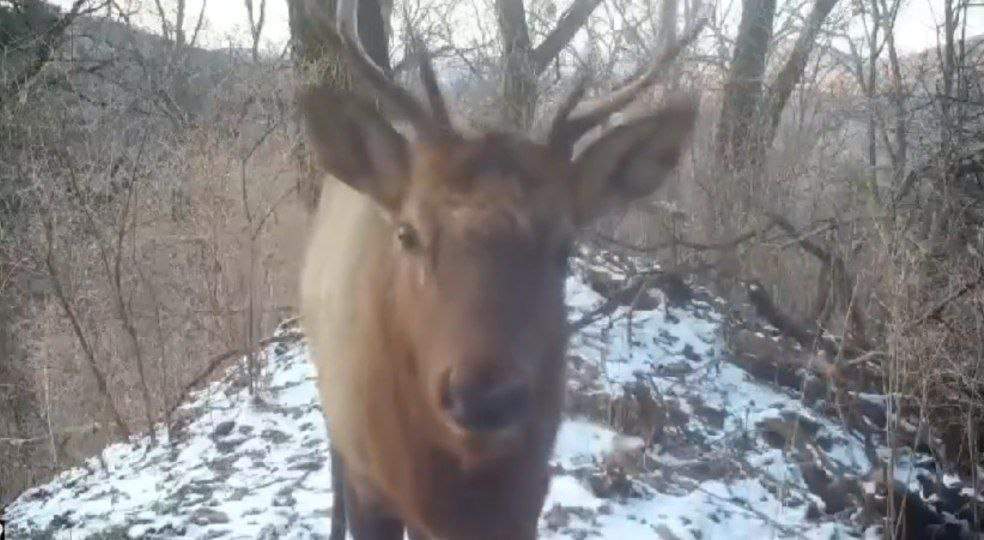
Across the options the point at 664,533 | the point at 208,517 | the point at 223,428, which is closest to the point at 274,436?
the point at 223,428

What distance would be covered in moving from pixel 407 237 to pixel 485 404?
0.75 metres

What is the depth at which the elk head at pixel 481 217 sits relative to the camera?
241 centimetres

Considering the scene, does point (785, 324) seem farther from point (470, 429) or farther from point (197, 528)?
point (470, 429)

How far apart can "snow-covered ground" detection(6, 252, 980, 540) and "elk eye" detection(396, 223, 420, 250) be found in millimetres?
2088

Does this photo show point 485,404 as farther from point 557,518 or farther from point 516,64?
point 516,64

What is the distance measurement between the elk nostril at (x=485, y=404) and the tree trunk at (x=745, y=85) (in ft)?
26.3

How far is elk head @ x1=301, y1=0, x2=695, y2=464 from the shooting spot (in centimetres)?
241

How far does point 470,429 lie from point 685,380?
16.5ft

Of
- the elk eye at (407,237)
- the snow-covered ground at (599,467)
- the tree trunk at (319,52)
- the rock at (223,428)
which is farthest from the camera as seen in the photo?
the rock at (223,428)

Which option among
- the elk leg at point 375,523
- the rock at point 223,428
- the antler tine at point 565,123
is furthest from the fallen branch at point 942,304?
the rock at point 223,428

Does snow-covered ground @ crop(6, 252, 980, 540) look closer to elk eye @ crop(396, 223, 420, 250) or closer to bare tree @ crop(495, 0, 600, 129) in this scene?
elk eye @ crop(396, 223, 420, 250)

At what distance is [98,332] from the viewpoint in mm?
9578

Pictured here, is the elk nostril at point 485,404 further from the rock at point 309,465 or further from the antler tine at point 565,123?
the rock at point 309,465

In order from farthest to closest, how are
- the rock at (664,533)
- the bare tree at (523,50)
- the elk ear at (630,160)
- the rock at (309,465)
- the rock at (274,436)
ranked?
1. the bare tree at (523,50)
2. the rock at (274,436)
3. the rock at (309,465)
4. the rock at (664,533)
5. the elk ear at (630,160)
